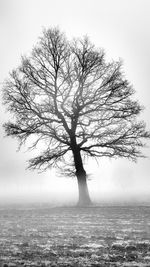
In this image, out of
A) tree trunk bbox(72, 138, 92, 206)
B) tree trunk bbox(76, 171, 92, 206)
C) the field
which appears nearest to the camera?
the field

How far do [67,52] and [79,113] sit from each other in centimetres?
491

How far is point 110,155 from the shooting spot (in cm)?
2172

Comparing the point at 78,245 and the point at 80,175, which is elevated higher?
the point at 80,175

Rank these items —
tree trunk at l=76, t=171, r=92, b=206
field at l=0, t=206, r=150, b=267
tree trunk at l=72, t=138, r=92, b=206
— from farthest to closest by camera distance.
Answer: tree trunk at l=72, t=138, r=92, b=206 < tree trunk at l=76, t=171, r=92, b=206 < field at l=0, t=206, r=150, b=267

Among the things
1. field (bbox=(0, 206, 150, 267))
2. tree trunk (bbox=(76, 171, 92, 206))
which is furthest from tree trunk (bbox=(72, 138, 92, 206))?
field (bbox=(0, 206, 150, 267))

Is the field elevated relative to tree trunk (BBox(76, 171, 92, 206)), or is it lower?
lower

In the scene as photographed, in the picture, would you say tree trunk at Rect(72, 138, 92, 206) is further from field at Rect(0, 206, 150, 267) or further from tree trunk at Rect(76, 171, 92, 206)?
field at Rect(0, 206, 150, 267)

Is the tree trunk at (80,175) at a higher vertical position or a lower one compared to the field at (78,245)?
higher

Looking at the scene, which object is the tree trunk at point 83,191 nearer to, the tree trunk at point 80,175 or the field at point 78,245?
the tree trunk at point 80,175

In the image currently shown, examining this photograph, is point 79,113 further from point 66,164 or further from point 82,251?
point 82,251

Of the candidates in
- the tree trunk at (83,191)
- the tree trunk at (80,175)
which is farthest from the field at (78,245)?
the tree trunk at (80,175)

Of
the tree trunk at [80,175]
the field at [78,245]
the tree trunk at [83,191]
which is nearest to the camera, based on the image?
the field at [78,245]

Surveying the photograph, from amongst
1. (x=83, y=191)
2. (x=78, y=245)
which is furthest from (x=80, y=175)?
(x=78, y=245)

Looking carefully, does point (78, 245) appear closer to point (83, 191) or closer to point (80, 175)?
point (83, 191)
